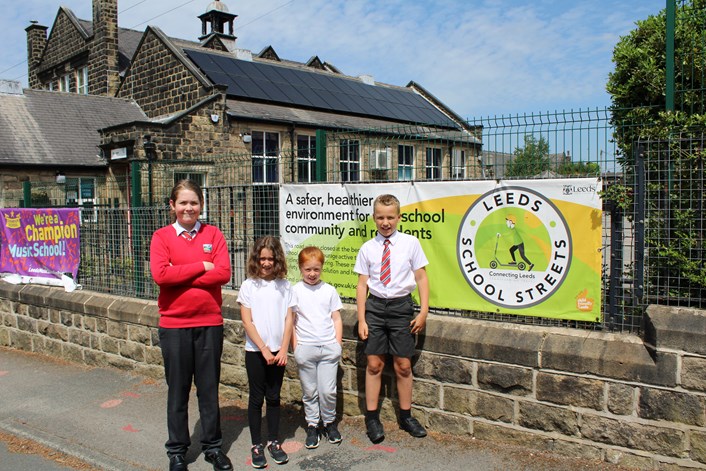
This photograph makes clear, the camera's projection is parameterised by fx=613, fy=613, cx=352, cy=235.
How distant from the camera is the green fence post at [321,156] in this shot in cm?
582

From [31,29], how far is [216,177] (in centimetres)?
3295

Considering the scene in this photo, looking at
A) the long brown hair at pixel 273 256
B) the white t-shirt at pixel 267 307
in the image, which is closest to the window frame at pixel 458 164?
the long brown hair at pixel 273 256

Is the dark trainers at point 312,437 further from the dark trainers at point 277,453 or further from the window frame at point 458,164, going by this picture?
the window frame at point 458,164

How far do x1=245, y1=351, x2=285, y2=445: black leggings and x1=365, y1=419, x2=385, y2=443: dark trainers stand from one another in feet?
2.46

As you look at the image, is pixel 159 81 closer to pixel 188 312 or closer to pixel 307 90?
pixel 307 90

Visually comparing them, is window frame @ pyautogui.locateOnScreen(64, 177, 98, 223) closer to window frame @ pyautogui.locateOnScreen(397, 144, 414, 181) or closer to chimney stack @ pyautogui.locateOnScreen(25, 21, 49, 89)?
window frame @ pyautogui.locateOnScreen(397, 144, 414, 181)

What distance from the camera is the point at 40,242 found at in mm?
8906

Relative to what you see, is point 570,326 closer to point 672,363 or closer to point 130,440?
point 672,363

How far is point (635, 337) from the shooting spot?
4.25 metres

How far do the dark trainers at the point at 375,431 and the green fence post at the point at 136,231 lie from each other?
12.5ft

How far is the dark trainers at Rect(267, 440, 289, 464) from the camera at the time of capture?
177 inches

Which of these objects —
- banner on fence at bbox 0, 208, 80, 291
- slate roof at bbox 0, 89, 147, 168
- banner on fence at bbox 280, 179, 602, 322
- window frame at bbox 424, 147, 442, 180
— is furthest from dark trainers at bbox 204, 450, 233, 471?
slate roof at bbox 0, 89, 147, 168

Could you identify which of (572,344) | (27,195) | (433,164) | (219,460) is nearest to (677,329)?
(572,344)

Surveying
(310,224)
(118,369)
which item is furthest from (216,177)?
(118,369)
